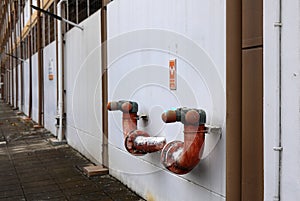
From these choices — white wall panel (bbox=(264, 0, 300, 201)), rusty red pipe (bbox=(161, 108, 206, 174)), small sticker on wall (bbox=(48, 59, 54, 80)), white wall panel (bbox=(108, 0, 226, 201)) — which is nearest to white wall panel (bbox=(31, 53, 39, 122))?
small sticker on wall (bbox=(48, 59, 54, 80))

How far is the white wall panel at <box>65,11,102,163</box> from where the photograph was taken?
6.67 m

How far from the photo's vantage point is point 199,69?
3455 mm

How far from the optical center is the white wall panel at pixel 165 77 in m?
3.23

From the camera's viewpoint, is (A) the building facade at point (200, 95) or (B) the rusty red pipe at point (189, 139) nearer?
(A) the building facade at point (200, 95)

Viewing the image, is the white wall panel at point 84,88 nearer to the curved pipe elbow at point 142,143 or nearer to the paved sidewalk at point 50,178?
the paved sidewalk at point 50,178

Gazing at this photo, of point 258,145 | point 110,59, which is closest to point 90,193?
point 110,59

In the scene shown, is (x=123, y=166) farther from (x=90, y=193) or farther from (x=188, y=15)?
(x=188, y=15)

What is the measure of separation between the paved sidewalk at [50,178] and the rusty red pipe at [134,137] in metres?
0.84

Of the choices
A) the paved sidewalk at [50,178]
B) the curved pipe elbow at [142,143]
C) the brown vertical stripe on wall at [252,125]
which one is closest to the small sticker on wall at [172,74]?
the curved pipe elbow at [142,143]

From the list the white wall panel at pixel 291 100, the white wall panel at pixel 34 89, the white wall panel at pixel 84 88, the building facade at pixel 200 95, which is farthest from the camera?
the white wall panel at pixel 34 89

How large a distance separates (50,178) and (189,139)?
11.1 feet

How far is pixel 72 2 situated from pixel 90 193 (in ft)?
16.3

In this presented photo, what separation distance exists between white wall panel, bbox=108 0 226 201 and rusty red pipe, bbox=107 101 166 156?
11 centimetres

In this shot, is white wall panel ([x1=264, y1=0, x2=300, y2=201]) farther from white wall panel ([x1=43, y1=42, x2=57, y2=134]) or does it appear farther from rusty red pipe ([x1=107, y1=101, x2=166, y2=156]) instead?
white wall panel ([x1=43, y1=42, x2=57, y2=134])
